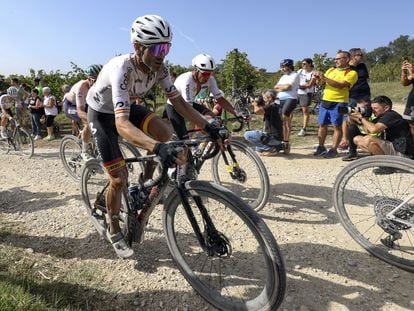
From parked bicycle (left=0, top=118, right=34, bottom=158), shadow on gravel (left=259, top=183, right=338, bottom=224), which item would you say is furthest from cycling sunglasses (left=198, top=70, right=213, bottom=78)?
parked bicycle (left=0, top=118, right=34, bottom=158)

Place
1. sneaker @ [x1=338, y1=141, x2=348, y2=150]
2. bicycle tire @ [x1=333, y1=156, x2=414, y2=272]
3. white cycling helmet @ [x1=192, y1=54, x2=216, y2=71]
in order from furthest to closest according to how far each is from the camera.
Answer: sneaker @ [x1=338, y1=141, x2=348, y2=150] < white cycling helmet @ [x1=192, y1=54, x2=216, y2=71] < bicycle tire @ [x1=333, y1=156, x2=414, y2=272]

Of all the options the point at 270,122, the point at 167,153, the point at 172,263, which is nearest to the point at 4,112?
the point at 270,122

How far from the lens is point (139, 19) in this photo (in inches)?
118

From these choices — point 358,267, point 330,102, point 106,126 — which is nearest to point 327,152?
point 330,102

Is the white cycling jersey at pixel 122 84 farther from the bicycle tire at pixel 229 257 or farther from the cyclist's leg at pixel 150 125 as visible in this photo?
the bicycle tire at pixel 229 257

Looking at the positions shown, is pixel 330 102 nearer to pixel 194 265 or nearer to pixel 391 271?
pixel 391 271

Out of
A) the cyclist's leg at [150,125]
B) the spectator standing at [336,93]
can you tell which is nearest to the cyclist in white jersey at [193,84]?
the cyclist's leg at [150,125]

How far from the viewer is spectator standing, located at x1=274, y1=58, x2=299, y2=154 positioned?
28.0 feet

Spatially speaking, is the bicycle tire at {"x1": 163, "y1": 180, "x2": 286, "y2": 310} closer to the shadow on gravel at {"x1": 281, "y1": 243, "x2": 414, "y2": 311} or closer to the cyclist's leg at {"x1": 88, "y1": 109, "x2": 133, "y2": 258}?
the shadow on gravel at {"x1": 281, "y1": 243, "x2": 414, "y2": 311}

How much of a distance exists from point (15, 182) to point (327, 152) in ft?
22.1

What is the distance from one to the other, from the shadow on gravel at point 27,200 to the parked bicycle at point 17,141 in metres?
3.86

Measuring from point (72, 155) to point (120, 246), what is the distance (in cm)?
414

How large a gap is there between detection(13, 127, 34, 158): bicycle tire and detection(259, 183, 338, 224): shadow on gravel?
736cm

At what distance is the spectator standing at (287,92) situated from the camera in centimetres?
853
